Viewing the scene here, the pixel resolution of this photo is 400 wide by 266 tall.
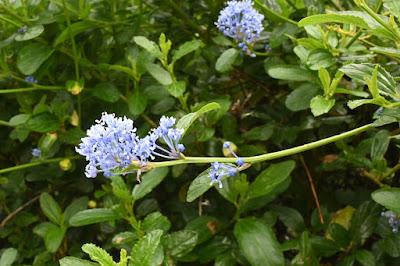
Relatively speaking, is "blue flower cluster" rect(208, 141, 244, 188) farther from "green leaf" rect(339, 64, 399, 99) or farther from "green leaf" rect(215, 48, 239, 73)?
"green leaf" rect(215, 48, 239, 73)

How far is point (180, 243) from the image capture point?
1408 millimetres

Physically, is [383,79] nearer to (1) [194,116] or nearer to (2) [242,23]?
(1) [194,116]

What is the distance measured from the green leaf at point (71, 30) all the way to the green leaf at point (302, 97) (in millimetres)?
601

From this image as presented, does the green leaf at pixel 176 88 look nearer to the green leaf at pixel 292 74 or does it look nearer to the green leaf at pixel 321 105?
the green leaf at pixel 292 74

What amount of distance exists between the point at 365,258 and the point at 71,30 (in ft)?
3.09

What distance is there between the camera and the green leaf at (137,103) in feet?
5.22

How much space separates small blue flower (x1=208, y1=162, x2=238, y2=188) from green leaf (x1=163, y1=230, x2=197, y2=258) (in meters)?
0.36

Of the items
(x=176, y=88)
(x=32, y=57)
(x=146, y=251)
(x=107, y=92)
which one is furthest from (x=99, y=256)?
(x=32, y=57)

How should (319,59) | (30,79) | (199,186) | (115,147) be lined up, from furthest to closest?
(30,79) < (319,59) < (199,186) < (115,147)

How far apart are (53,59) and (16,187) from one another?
396 mm

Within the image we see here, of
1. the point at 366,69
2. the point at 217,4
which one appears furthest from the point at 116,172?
the point at 217,4

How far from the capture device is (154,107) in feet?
5.53

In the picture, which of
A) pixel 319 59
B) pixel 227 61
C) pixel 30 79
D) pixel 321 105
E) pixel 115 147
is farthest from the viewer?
pixel 30 79

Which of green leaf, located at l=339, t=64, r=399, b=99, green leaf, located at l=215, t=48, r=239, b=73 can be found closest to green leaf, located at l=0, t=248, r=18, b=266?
green leaf, located at l=215, t=48, r=239, b=73
